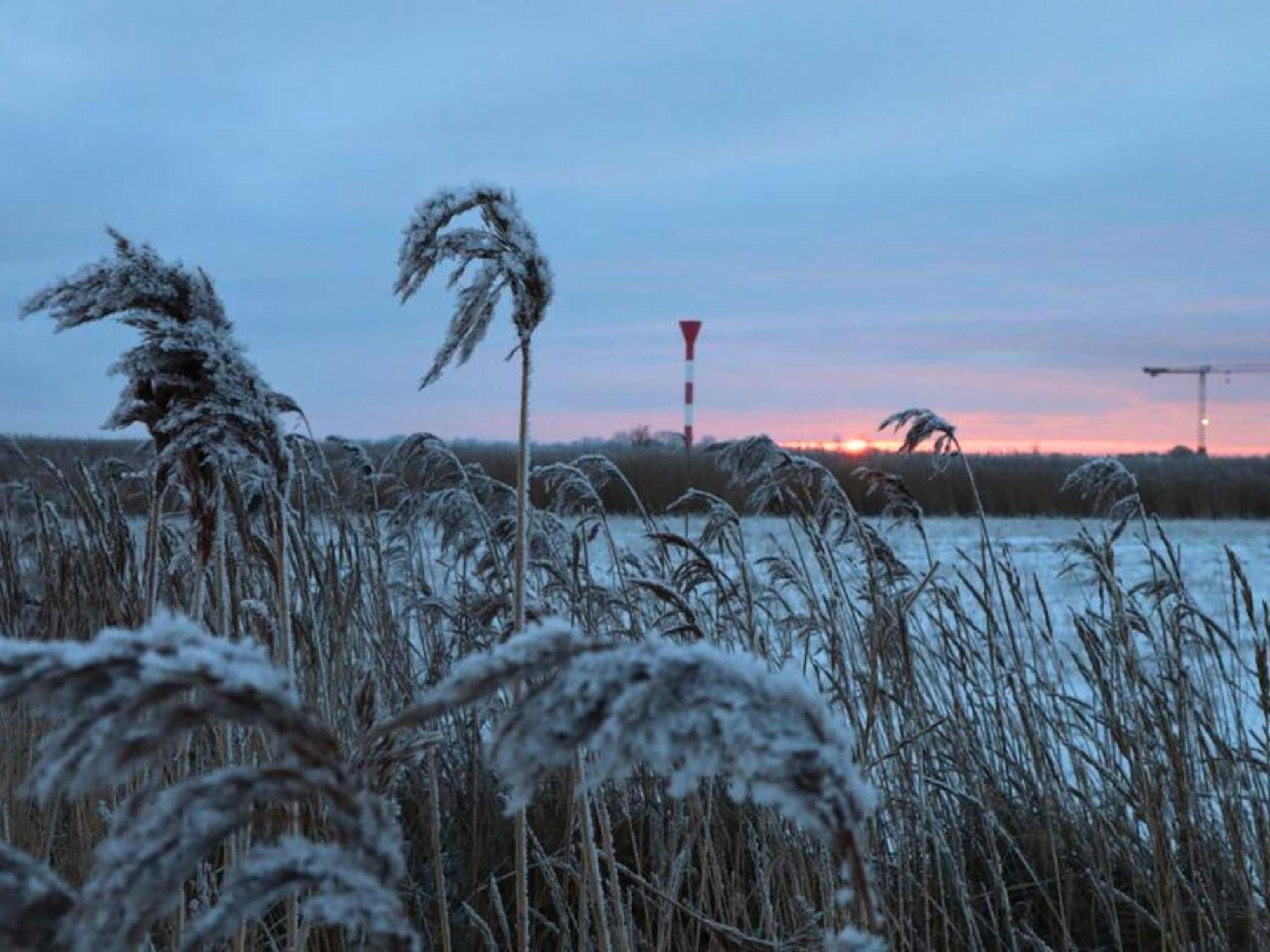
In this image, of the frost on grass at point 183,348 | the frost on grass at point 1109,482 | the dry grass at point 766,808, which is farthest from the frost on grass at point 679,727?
A: the frost on grass at point 1109,482

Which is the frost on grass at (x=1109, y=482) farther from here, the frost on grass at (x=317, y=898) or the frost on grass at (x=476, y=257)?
the frost on grass at (x=317, y=898)

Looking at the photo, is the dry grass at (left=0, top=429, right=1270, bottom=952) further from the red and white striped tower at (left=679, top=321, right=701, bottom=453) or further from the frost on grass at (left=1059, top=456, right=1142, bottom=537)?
the red and white striped tower at (left=679, top=321, right=701, bottom=453)

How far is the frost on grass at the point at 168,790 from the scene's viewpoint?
22.9 inches

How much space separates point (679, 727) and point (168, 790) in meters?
0.24

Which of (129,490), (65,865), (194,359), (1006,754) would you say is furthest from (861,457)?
(194,359)

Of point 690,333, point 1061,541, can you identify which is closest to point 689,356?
point 690,333

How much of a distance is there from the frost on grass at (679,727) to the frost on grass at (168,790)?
6 cm

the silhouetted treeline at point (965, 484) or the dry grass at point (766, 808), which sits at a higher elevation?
the silhouetted treeline at point (965, 484)

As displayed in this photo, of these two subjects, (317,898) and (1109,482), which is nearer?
(317,898)

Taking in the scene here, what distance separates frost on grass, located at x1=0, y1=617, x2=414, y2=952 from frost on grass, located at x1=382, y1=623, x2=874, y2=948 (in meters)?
0.06

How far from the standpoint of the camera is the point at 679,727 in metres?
0.60

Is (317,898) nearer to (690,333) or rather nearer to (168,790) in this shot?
(168,790)

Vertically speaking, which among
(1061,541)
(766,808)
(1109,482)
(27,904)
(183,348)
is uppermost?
(183,348)

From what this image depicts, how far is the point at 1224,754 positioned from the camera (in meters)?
3.34
